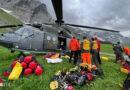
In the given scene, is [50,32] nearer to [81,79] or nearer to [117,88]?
[81,79]

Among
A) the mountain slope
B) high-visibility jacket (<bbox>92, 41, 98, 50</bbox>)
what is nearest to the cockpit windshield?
high-visibility jacket (<bbox>92, 41, 98, 50</bbox>)

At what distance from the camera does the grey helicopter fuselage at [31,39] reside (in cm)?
543

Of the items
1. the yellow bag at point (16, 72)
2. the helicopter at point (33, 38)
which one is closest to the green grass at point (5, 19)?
the helicopter at point (33, 38)

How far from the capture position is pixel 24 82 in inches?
115

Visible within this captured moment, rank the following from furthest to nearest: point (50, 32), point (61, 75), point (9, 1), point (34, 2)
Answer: point (34, 2), point (9, 1), point (50, 32), point (61, 75)

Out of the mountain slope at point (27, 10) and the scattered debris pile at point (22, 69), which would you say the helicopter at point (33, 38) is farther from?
the mountain slope at point (27, 10)

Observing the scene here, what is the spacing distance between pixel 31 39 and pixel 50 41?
1.63 metres

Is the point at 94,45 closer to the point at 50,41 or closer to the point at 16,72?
the point at 50,41

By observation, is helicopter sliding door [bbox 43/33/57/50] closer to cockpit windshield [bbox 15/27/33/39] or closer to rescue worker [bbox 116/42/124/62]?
cockpit windshield [bbox 15/27/33/39]

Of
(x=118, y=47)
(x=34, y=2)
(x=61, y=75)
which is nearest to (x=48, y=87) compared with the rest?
(x=61, y=75)

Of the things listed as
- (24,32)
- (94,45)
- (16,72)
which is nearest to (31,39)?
(24,32)

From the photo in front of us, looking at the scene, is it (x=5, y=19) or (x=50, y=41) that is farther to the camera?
(x=5, y=19)

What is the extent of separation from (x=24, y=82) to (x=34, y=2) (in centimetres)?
15053

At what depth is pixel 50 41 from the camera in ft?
23.6
